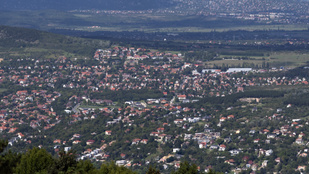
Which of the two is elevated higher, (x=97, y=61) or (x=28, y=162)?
(x=28, y=162)

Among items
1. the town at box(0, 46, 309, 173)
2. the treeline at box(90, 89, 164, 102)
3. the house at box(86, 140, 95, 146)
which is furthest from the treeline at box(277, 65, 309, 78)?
the house at box(86, 140, 95, 146)

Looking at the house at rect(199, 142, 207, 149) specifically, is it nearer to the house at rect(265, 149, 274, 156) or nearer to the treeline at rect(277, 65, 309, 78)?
the house at rect(265, 149, 274, 156)

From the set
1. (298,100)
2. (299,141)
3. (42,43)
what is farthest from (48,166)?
(42,43)

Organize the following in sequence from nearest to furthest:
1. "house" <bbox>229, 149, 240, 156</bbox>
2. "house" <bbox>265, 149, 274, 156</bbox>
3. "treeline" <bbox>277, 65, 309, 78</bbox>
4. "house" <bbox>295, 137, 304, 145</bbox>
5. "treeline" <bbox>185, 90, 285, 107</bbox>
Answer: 1. "house" <bbox>265, 149, 274, 156</bbox>
2. "house" <bbox>229, 149, 240, 156</bbox>
3. "house" <bbox>295, 137, 304, 145</bbox>
4. "treeline" <bbox>185, 90, 285, 107</bbox>
5. "treeline" <bbox>277, 65, 309, 78</bbox>

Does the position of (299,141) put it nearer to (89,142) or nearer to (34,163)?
(89,142)

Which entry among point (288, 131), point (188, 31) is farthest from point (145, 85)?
point (188, 31)

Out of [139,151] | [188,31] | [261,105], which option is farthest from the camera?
[188,31]

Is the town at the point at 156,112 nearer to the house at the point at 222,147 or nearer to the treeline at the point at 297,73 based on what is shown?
the house at the point at 222,147

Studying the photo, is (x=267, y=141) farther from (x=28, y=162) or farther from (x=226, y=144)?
(x=28, y=162)

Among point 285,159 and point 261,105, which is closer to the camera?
point 285,159
